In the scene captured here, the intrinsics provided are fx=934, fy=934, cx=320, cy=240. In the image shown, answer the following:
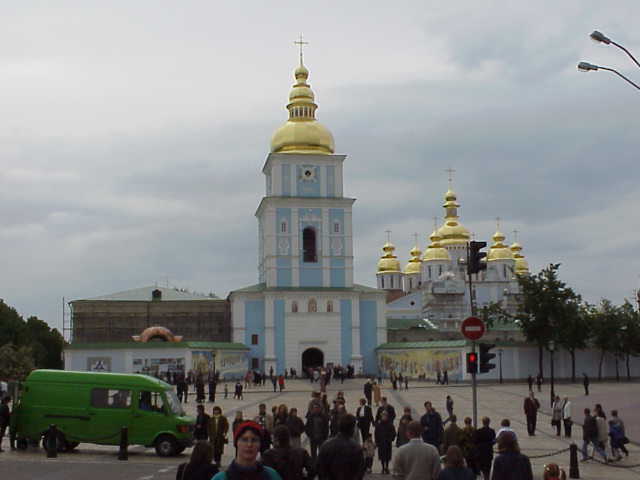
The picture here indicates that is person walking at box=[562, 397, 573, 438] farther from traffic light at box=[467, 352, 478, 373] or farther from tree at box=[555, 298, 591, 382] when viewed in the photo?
tree at box=[555, 298, 591, 382]

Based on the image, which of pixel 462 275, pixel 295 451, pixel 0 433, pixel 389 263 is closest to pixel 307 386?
pixel 0 433

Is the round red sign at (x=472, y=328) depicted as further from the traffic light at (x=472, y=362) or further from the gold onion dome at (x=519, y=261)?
the gold onion dome at (x=519, y=261)

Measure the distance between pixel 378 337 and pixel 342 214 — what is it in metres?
9.56

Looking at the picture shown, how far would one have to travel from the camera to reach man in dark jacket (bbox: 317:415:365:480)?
915 centimetres

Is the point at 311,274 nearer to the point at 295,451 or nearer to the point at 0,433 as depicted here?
the point at 0,433

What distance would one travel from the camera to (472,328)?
2025cm

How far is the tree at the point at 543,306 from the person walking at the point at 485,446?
44.3 m

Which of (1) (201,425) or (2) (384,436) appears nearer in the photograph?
(2) (384,436)

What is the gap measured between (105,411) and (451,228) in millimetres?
92884

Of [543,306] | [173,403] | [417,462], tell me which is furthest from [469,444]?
[543,306]

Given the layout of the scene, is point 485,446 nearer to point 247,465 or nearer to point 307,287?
point 247,465

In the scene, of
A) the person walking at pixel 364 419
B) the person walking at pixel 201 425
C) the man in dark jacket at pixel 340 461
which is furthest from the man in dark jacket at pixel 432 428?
the man in dark jacket at pixel 340 461

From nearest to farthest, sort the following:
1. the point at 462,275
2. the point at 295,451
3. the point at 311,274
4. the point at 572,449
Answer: the point at 295,451, the point at 572,449, the point at 311,274, the point at 462,275

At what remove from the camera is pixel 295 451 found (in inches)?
377
